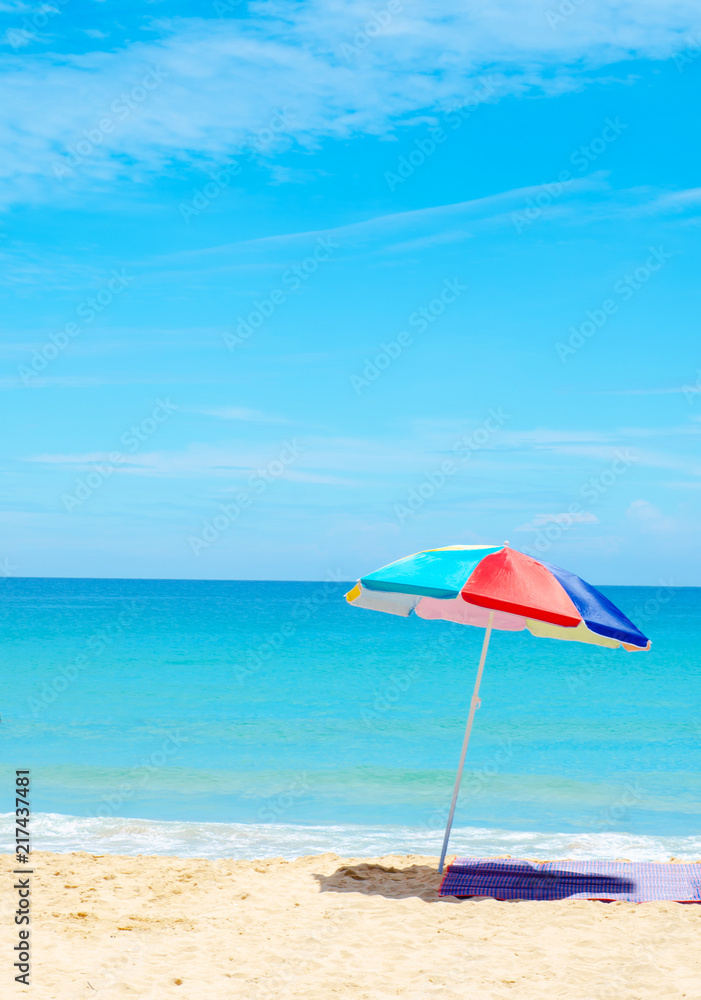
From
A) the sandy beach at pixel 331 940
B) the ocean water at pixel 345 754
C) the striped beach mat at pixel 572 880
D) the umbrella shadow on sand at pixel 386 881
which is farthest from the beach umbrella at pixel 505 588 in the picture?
the ocean water at pixel 345 754

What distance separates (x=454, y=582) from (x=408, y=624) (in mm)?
49792

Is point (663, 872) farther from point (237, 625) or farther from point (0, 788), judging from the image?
point (237, 625)

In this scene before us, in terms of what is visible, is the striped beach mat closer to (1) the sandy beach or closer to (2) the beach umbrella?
(1) the sandy beach

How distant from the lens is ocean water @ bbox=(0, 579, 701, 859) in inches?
378

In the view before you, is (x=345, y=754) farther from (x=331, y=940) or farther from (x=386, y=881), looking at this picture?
(x=331, y=940)

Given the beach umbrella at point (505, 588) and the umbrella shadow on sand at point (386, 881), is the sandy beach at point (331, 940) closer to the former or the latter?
the umbrella shadow on sand at point (386, 881)

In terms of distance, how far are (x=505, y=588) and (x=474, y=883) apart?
8.62 ft

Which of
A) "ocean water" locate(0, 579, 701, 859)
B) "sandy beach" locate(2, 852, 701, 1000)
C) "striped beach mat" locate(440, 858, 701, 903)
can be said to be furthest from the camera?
"ocean water" locate(0, 579, 701, 859)

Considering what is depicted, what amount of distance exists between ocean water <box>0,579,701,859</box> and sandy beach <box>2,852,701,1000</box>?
6.35 ft

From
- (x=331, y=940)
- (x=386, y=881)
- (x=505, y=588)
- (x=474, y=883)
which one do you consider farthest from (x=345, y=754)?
(x=505, y=588)

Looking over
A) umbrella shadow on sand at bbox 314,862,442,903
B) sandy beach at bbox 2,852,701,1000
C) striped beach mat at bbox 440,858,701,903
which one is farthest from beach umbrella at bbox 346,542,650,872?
sandy beach at bbox 2,852,701,1000

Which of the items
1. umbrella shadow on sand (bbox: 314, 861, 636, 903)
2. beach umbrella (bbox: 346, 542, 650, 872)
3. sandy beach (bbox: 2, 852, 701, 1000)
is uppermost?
beach umbrella (bbox: 346, 542, 650, 872)

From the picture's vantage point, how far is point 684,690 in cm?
2291

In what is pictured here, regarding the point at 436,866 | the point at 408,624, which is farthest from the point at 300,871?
the point at 408,624
